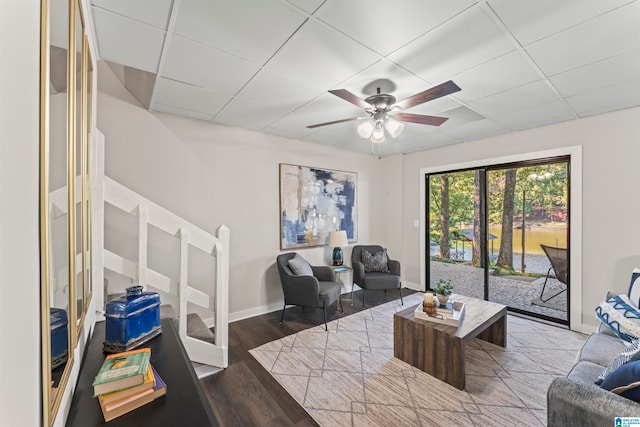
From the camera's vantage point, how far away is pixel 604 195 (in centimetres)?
305

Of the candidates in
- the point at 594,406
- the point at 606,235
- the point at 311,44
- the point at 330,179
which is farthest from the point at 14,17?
the point at 606,235

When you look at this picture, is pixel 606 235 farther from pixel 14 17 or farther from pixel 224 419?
pixel 14 17

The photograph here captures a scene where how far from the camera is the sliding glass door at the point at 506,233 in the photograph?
348 cm

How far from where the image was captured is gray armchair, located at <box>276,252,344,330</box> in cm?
323

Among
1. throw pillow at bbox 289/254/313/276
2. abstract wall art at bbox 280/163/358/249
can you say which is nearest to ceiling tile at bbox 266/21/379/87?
abstract wall art at bbox 280/163/358/249

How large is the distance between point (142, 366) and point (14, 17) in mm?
984

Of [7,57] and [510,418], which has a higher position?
[7,57]

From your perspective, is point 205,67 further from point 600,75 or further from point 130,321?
point 600,75

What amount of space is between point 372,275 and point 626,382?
2.96 metres

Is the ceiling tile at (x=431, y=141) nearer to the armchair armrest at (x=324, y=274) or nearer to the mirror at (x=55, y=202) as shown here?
the armchair armrest at (x=324, y=274)

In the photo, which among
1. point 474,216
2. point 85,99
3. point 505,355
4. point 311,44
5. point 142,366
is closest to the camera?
point 142,366

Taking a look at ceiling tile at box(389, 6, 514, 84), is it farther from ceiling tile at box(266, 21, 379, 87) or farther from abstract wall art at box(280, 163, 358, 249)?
abstract wall art at box(280, 163, 358, 249)

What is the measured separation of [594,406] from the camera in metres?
1.20

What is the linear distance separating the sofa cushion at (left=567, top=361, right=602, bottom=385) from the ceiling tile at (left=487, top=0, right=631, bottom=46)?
204 cm
